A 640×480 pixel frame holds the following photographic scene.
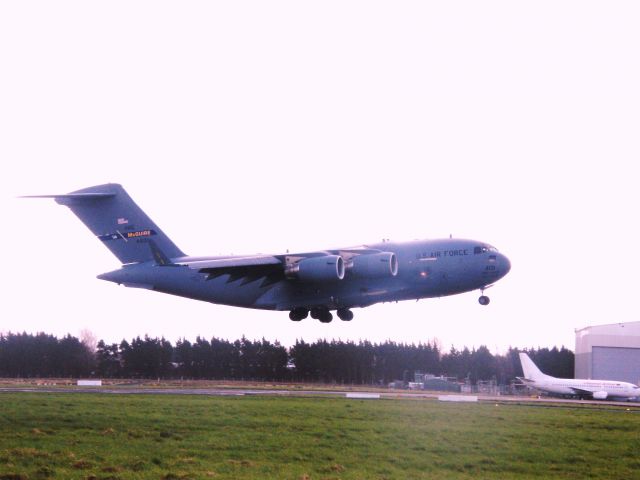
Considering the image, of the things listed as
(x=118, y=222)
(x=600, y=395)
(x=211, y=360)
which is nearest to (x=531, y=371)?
(x=600, y=395)

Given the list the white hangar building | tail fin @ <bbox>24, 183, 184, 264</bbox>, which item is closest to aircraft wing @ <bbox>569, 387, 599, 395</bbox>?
the white hangar building

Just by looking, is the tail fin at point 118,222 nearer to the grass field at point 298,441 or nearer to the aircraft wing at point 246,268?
the aircraft wing at point 246,268

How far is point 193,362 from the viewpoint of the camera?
69.8m

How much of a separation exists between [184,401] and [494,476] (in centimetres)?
1868

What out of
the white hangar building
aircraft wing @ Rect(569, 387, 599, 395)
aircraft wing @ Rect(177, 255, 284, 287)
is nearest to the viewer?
aircraft wing @ Rect(177, 255, 284, 287)

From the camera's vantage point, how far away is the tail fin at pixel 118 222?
29922 mm

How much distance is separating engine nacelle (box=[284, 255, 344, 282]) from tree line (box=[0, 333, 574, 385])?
3826 cm

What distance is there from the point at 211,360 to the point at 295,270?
44213mm

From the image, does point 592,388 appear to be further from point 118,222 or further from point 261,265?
point 118,222

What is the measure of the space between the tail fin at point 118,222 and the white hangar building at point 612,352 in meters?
41.7

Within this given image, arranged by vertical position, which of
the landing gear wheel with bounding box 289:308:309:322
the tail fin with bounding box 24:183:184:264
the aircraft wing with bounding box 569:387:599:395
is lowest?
the aircraft wing with bounding box 569:387:599:395

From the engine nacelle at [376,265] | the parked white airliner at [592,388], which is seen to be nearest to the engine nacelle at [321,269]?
the engine nacelle at [376,265]

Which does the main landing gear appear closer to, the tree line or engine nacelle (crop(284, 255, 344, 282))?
engine nacelle (crop(284, 255, 344, 282))

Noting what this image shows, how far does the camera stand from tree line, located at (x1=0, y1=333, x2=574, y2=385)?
65.8 meters
